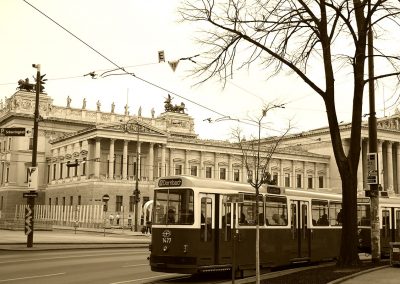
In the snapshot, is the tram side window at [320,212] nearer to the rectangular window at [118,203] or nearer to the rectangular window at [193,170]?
the rectangular window at [118,203]

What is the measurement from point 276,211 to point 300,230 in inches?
73.3

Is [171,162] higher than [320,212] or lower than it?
higher

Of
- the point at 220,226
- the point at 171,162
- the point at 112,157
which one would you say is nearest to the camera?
the point at 220,226

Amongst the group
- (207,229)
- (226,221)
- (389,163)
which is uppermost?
(389,163)

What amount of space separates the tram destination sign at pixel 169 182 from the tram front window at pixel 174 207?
19 cm

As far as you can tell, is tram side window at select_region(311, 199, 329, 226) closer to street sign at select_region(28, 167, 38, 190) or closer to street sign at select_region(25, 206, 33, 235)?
street sign at select_region(25, 206, 33, 235)

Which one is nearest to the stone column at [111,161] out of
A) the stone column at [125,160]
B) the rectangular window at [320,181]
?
the stone column at [125,160]

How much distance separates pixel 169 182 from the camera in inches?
651

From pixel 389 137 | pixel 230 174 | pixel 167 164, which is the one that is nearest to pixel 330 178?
pixel 389 137

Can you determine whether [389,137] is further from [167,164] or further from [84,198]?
[84,198]

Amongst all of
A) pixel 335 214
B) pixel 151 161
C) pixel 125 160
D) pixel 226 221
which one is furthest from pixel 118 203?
pixel 226 221

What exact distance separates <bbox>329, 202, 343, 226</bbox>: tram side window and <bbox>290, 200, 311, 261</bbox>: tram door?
2.14 m

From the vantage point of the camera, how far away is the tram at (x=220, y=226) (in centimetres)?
1591

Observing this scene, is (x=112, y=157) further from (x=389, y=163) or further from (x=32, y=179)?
(x=389, y=163)
